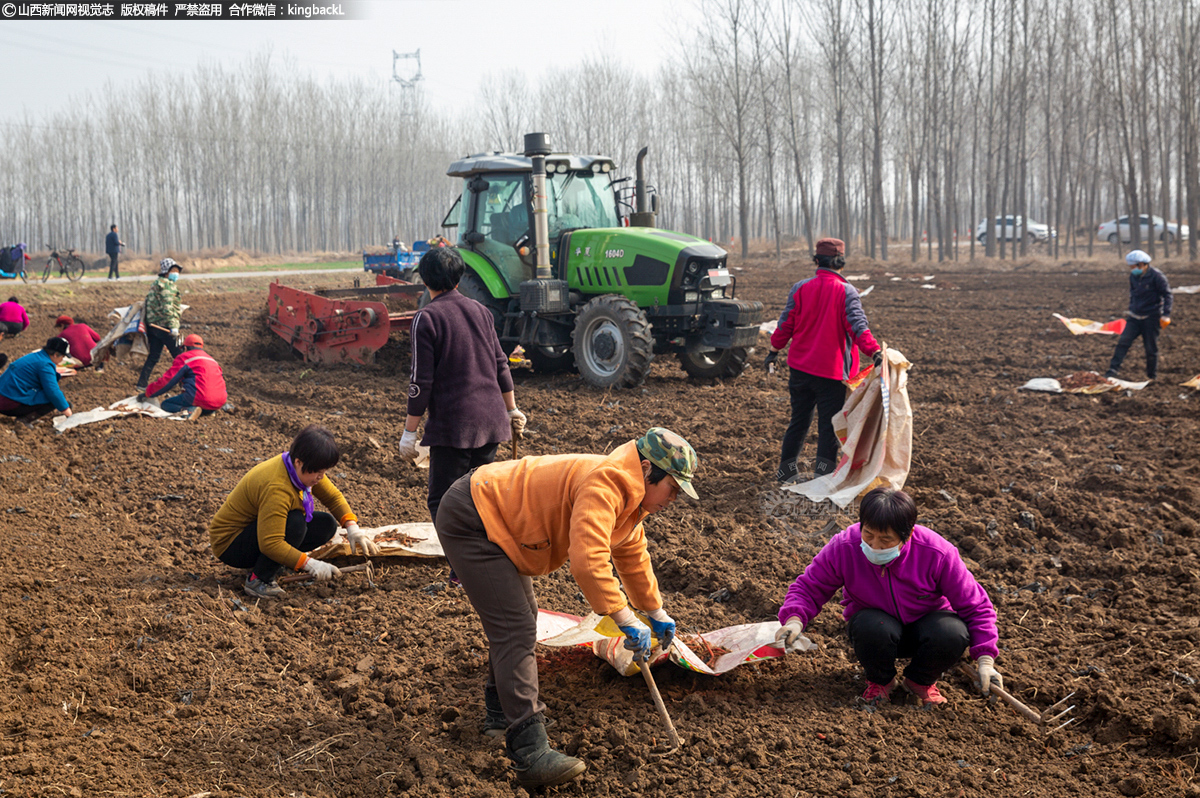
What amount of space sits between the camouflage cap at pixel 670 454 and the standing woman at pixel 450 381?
5.77 feet

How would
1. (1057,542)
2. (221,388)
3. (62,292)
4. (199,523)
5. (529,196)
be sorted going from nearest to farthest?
(1057,542), (199,523), (221,388), (529,196), (62,292)

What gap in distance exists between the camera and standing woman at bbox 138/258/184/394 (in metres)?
9.62

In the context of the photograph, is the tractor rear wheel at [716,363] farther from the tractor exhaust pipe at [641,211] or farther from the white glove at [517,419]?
the white glove at [517,419]

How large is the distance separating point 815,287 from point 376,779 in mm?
4260

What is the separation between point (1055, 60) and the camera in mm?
29219

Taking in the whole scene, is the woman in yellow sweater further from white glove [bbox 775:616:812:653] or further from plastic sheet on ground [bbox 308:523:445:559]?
white glove [bbox 775:616:812:653]

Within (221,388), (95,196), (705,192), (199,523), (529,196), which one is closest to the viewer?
(199,523)

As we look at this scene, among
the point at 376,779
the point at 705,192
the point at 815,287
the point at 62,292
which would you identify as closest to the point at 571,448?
the point at 815,287

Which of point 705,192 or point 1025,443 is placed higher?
point 705,192

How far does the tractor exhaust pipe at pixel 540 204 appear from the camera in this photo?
9125mm

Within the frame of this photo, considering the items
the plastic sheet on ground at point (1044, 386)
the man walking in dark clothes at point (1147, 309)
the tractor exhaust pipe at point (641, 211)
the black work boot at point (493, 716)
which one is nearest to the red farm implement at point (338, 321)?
the tractor exhaust pipe at point (641, 211)

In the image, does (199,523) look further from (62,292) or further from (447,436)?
(62,292)

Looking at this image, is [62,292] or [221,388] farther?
[62,292]

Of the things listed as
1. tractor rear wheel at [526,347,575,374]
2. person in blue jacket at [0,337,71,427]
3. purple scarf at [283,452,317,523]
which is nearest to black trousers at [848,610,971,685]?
purple scarf at [283,452,317,523]
